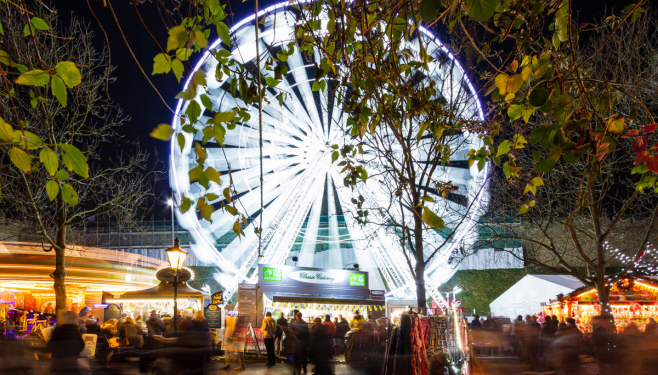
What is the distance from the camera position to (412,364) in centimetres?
453

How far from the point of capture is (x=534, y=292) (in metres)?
17.2

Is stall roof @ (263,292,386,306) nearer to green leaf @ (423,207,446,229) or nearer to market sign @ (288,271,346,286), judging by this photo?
market sign @ (288,271,346,286)

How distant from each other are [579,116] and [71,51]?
1024 cm

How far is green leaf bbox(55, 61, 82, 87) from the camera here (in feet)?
5.33

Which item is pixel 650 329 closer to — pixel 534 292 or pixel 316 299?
pixel 316 299

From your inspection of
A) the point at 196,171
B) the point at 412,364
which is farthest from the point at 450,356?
the point at 196,171

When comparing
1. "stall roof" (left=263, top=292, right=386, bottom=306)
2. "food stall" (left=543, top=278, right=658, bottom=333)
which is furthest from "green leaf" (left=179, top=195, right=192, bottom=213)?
"stall roof" (left=263, top=292, right=386, bottom=306)

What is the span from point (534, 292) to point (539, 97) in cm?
1738

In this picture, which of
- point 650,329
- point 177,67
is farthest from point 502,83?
point 650,329

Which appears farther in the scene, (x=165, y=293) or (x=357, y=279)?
(x=357, y=279)

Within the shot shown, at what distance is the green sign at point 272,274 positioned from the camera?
15.6m

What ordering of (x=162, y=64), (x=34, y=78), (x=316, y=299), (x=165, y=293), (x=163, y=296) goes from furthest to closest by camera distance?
(x=316, y=299), (x=163, y=296), (x=165, y=293), (x=162, y=64), (x=34, y=78)

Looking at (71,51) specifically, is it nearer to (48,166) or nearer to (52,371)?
(52,371)

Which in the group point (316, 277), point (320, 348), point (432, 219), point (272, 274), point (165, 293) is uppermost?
point (432, 219)
